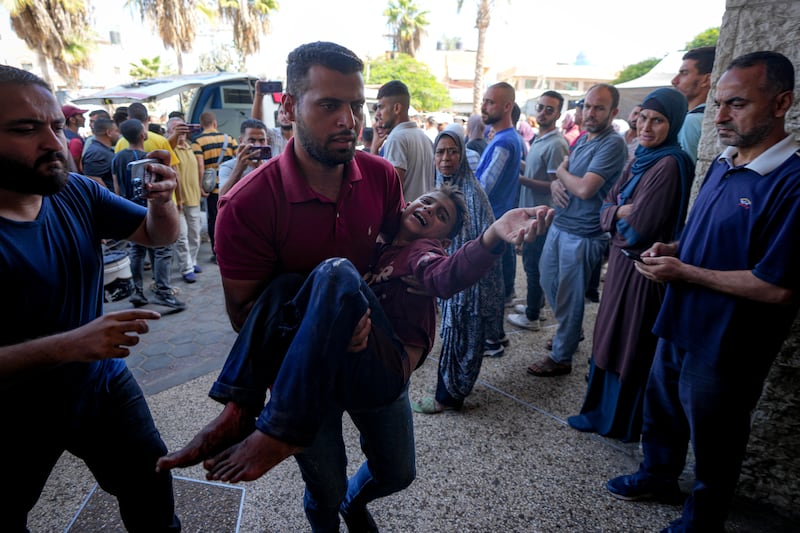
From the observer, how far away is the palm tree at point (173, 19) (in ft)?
68.2

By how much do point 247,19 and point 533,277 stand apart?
79.8 feet

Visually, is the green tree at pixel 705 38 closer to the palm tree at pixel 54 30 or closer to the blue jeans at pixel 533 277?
the blue jeans at pixel 533 277

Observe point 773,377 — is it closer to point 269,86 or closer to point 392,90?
point 392,90

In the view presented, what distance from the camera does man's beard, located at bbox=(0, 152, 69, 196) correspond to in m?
1.49

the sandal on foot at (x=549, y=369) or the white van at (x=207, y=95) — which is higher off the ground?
the white van at (x=207, y=95)

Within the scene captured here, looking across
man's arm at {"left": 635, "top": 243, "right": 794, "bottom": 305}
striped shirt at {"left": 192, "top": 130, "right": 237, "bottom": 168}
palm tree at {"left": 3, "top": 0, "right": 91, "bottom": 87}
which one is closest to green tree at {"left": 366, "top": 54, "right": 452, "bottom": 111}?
palm tree at {"left": 3, "top": 0, "right": 91, "bottom": 87}

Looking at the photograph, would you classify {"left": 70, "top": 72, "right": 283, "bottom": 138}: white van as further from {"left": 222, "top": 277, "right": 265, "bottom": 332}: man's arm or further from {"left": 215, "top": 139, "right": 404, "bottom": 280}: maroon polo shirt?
{"left": 222, "top": 277, "right": 265, "bottom": 332}: man's arm

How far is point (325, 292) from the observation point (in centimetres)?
141

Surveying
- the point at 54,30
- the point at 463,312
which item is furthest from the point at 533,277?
the point at 54,30

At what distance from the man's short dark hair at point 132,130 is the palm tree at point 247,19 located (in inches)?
851

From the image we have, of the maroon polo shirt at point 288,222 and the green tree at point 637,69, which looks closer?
the maroon polo shirt at point 288,222

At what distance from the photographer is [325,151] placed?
1.65m

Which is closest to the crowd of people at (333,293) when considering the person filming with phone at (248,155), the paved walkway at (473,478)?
the paved walkway at (473,478)

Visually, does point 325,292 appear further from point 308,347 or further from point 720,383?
point 720,383
